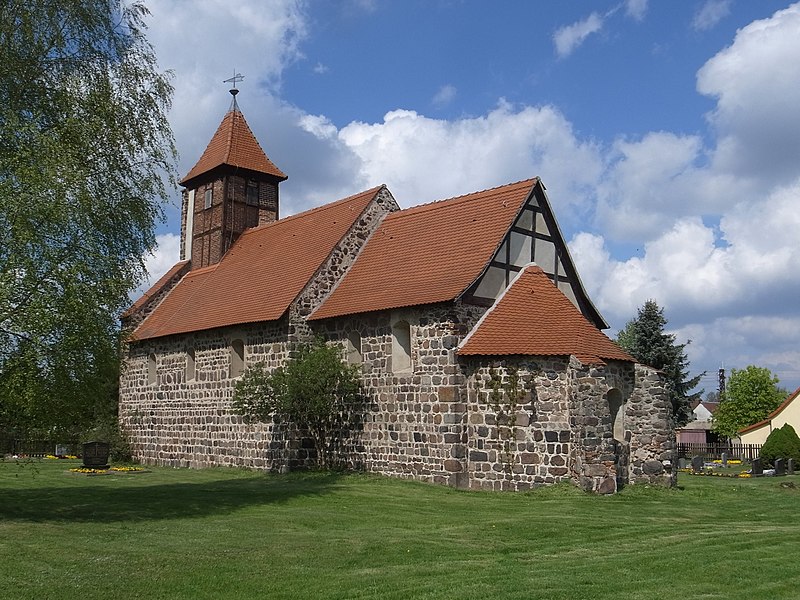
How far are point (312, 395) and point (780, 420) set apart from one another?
3171 centimetres

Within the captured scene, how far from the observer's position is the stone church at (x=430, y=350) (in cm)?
1895

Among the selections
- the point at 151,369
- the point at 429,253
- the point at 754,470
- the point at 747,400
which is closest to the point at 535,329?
the point at 429,253

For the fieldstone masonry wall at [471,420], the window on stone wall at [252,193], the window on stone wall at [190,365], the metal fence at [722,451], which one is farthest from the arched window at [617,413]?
the metal fence at [722,451]

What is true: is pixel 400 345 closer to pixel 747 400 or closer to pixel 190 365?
pixel 190 365

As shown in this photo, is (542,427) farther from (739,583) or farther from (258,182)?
(258,182)

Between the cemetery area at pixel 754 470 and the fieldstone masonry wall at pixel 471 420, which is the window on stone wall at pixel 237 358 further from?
the cemetery area at pixel 754 470

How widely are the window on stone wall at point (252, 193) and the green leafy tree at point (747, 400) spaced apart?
112 ft

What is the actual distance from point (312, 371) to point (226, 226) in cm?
1208

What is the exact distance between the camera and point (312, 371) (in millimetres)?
21719

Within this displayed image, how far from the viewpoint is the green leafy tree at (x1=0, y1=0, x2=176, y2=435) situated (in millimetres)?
13023

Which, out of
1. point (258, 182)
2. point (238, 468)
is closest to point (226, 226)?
point (258, 182)

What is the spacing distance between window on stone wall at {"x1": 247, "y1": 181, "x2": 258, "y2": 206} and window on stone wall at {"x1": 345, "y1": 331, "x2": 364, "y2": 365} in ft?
38.7

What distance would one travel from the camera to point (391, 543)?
11.7 metres

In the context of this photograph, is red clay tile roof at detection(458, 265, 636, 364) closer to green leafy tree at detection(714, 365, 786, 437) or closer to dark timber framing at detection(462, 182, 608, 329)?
dark timber framing at detection(462, 182, 608, 329)
